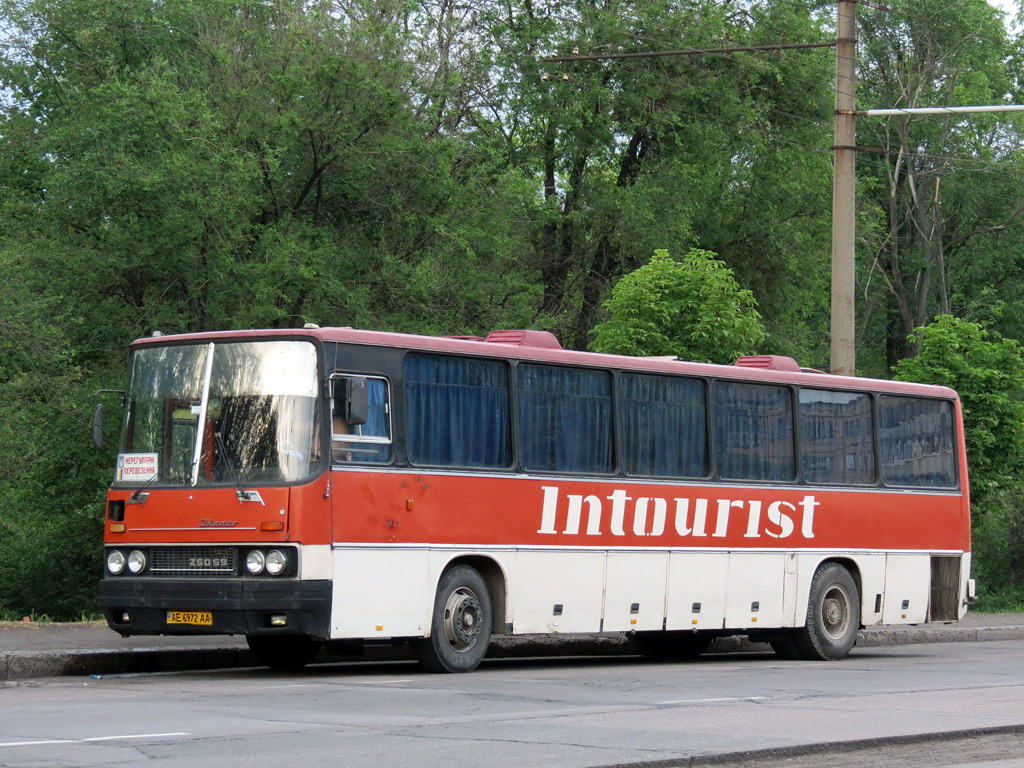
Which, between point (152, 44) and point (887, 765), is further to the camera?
point (152, 44)

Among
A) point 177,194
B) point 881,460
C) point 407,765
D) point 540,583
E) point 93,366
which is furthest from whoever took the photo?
point 93,366

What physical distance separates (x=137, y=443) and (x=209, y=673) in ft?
7.34

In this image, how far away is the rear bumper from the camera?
1361cm

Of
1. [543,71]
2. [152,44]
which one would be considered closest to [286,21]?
[152,44]

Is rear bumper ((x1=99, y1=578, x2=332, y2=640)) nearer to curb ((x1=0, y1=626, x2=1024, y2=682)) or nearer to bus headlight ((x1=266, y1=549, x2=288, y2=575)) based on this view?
bus headlight ((x1=266, y1=549, x2=288, y2=575))

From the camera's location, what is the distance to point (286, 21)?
27516 mm

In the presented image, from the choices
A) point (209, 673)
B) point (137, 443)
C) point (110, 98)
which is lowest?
point (209, 673)

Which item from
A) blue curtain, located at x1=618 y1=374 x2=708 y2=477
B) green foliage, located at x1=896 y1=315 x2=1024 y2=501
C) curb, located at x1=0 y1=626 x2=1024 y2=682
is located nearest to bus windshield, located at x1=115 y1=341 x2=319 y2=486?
curb, located at x1=0 y1=626 x2=1024 y2=682

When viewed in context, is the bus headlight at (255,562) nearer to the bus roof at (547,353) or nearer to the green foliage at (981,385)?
the bus roof at (547,353)

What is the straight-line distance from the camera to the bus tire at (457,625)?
1478 cm

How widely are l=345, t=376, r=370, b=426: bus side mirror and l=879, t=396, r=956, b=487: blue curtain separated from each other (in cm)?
855

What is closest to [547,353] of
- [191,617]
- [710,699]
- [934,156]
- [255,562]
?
[255,562]

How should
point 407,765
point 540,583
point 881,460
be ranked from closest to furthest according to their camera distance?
point 407,765
point 540,583
point 881,460

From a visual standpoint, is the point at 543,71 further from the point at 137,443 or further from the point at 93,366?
the point at 137,443
